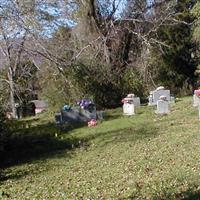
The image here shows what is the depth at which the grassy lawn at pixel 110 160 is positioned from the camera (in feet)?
29.0

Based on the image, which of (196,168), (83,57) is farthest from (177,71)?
(196,168)

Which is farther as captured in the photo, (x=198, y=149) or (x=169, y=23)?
(x=169, y=23)

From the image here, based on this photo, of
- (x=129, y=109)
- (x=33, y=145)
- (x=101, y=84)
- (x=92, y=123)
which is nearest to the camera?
(x=33, y=145)

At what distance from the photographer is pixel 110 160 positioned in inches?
477

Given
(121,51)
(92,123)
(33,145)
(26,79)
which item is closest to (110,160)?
(33,145)

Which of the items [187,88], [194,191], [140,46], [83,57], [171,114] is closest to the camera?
[194,191]

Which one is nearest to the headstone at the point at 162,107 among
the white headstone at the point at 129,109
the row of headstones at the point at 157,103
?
the row of headstones at the point at 157,103

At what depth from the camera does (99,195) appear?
8.61 m

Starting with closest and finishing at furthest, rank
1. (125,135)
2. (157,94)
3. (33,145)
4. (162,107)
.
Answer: (125,135) < (33,145) < (162,107) < (157,94)

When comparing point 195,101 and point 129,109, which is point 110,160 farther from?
point 129,109

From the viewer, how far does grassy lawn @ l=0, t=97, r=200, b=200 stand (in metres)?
8.83

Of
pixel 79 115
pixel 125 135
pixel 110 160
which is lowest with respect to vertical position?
pixel 110 160

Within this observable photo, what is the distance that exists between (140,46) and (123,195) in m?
26.4

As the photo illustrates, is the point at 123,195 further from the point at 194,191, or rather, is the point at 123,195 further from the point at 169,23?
the point at 169,23
